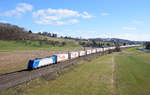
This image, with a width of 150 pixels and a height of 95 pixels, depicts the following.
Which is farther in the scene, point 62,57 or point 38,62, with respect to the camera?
point 62,57

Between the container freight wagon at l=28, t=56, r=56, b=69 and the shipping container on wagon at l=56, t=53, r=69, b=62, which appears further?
the shipping container on wagon at l=56, t=53, r=69, b=62

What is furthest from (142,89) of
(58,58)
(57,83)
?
(58,58)

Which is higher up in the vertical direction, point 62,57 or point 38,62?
point 38,62

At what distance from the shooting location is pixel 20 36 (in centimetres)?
14500

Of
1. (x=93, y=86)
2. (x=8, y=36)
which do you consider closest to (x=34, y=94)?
(x=93, y=86)

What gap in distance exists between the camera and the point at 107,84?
71.6 feet

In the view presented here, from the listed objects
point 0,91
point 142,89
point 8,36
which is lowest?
point 142,89

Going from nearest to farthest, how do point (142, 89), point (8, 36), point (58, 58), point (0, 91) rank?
point (0, 91), point (142, 89), point (58, 58), point (8, 36)

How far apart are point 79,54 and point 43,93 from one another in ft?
140

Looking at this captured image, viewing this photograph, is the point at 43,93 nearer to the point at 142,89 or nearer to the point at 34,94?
the point at 34,94

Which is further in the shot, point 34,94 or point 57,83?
point 57,83

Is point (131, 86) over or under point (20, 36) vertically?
under

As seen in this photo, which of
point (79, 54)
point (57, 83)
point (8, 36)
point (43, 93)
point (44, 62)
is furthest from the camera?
point (8, 36)

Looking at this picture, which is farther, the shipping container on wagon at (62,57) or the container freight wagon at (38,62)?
the shipping container on wagon at (62,57)
